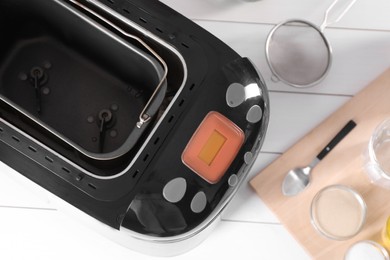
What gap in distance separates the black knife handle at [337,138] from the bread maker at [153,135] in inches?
8.6

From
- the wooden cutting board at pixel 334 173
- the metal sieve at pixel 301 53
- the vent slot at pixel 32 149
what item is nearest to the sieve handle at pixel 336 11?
the metal sieve at pixel 301 53

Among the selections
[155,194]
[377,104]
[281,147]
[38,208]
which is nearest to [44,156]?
[155,194]

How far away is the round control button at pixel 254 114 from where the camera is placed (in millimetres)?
778

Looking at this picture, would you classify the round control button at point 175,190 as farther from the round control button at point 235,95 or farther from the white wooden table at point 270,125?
the white wooden table at point 270,125

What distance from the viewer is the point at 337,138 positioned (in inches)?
38.5

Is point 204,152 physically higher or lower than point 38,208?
higher

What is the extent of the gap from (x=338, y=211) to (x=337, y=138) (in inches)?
4.5

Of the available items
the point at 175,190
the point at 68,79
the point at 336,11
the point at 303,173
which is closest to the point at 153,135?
the point at 175,190

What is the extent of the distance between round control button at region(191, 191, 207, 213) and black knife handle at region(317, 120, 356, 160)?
0.29 m

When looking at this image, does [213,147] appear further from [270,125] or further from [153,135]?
[270,125]

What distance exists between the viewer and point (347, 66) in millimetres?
1040

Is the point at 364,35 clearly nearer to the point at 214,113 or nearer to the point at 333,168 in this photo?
the point at 333,168

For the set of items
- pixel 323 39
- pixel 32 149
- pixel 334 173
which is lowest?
pixel 32 149

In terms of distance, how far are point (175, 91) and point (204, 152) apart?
0.37 feet
